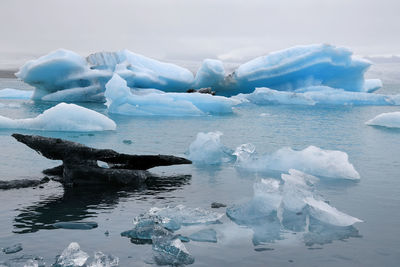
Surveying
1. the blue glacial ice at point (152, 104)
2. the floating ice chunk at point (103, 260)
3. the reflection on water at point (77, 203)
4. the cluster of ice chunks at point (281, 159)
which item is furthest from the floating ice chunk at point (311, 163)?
the blue glacial ice at point (152, 104)

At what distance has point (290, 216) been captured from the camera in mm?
4516

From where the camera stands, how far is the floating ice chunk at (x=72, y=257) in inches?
127

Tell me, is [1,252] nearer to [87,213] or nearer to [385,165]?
[87,213]

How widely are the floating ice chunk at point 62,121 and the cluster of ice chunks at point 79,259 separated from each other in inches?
321

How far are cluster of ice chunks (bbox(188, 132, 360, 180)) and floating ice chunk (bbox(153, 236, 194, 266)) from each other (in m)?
3.38

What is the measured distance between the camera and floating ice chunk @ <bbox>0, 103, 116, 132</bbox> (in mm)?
11164

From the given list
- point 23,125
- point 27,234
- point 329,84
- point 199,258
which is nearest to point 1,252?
point 27,234

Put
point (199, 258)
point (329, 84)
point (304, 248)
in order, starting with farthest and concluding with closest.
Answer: point (329, 84)
point (304, 248)
point (199, 258)

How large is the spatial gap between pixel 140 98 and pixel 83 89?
5.28 metres

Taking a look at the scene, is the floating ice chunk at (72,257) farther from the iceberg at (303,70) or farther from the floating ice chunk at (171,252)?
the iceberg at (303,70)

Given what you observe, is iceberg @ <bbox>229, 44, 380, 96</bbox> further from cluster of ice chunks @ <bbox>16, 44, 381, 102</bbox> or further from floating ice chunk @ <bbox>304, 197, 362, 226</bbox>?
floating ice chunk @ <bbox>304, 197, 362, 226</bbox>

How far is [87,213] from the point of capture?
14.8 feet

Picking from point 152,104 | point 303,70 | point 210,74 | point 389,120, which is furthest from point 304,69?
point 389,120

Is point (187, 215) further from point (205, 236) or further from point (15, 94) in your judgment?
point (15, 94)
